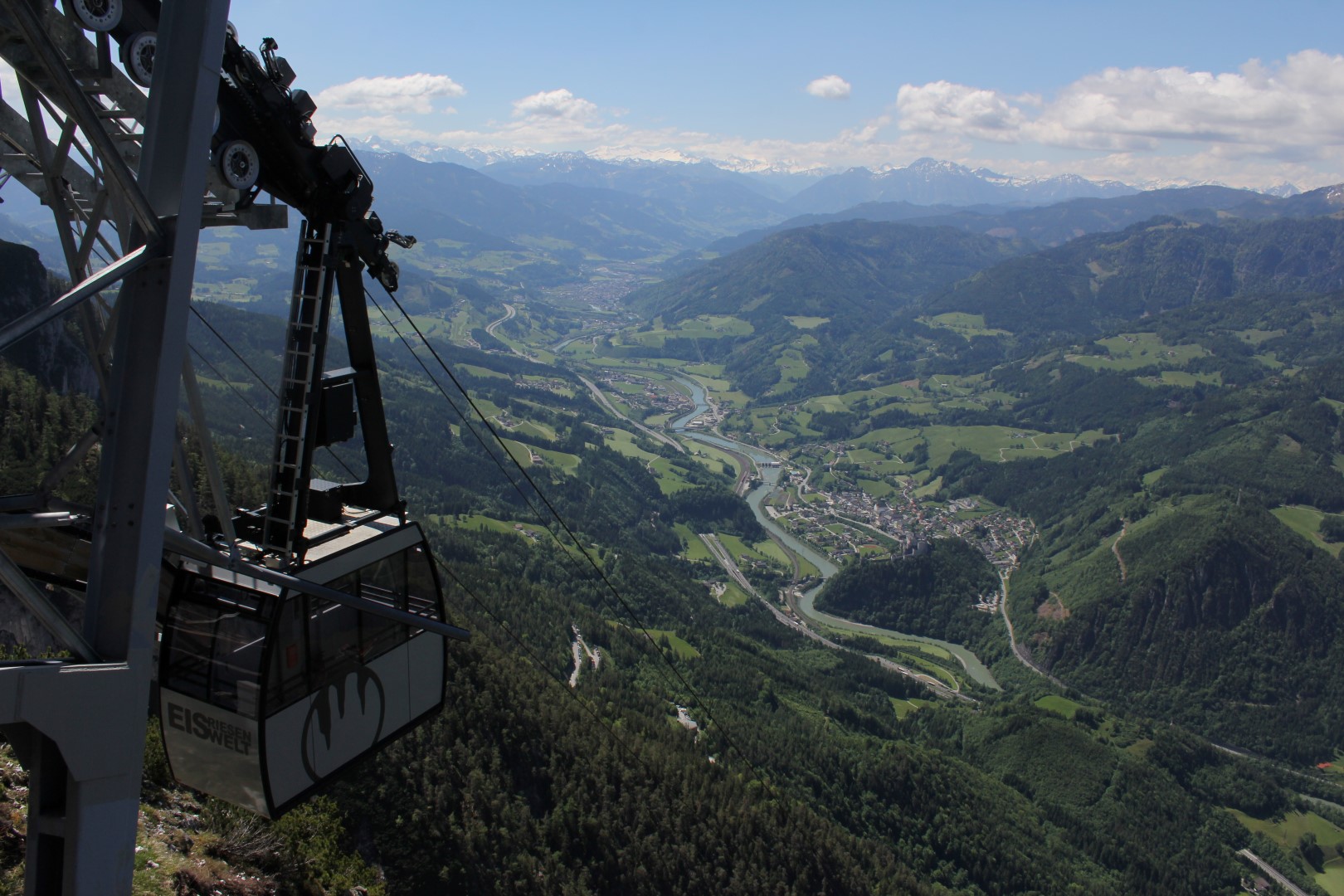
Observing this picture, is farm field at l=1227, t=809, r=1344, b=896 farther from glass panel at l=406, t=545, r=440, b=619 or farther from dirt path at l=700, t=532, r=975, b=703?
Result: glass panel at l=406, t=545, r=440, b=619

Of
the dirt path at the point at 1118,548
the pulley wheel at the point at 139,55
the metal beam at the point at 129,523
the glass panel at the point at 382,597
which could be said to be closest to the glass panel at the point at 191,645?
the glass panel at the point at 382,597

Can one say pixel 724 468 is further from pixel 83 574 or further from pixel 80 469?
pixel 83 574

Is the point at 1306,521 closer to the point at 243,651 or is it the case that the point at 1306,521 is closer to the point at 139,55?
the point at 243,651

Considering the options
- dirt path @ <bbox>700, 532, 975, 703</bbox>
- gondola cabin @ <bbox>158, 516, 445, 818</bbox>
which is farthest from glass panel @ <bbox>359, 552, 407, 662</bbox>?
dirt path @ <bbox>700, 532, 975, 703</bbox>

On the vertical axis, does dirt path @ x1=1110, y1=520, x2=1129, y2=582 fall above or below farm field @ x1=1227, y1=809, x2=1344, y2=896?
above

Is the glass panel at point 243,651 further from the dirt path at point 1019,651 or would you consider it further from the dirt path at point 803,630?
the dirt path at point 1019,651

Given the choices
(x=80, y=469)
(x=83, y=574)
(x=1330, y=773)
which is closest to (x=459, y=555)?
(x=80, y=469)
